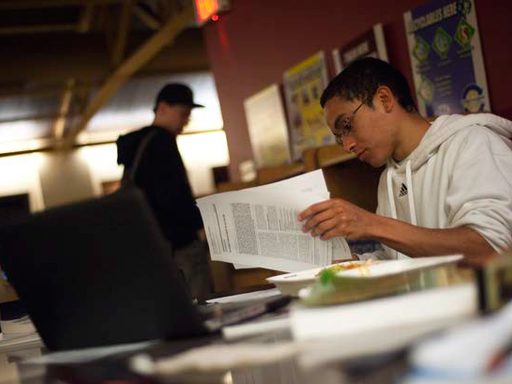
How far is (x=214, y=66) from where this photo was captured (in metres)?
6.50

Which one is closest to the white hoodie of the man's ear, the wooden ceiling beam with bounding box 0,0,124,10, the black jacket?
the man's ear

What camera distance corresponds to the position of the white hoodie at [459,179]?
187 centimetres

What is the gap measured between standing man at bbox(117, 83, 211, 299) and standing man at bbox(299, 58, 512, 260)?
5.73 ft

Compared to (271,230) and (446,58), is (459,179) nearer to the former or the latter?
(271,230)

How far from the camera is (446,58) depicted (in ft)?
11.3

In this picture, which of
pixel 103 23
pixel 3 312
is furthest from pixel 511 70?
pixel 103 23

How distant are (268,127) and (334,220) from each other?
384 centimetres

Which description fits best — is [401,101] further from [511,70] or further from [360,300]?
[360,300]

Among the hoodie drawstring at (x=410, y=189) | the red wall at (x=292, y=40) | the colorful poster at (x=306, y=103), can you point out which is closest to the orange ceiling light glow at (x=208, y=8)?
the red wall at (x=292, y=40)

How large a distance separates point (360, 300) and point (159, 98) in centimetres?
344

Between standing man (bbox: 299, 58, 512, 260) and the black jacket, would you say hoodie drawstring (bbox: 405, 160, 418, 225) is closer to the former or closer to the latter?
standing man (bbox: 299, 58, 512, 260)

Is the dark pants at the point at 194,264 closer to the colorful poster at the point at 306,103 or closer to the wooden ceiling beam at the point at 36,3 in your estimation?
the colorful poster at the point at 306,103

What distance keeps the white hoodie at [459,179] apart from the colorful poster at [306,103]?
7.60 ft

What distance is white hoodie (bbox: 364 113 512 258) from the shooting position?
1.87 metres
